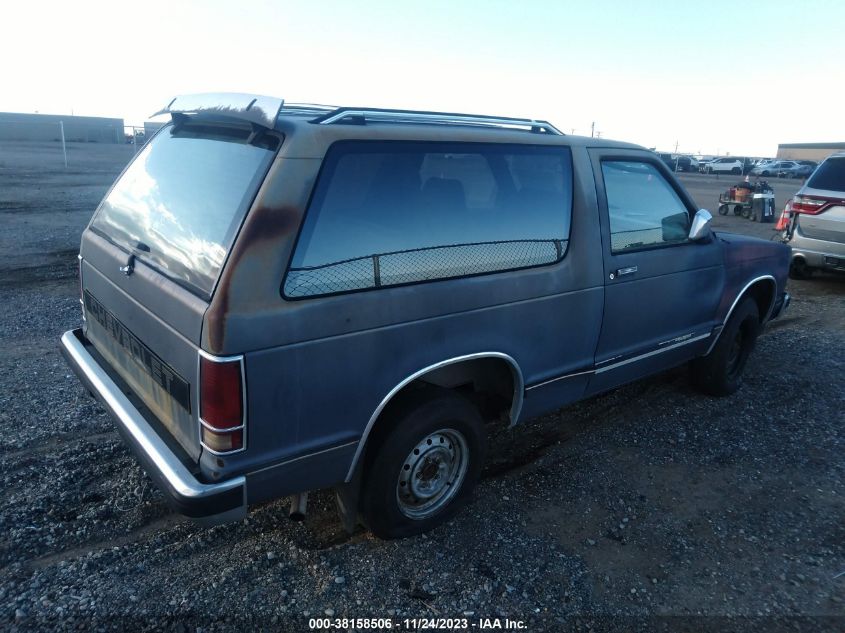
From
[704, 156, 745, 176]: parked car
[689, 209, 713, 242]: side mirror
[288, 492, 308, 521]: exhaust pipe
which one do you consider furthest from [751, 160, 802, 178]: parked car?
[288, 492, 308, 521]: exhaust pipe

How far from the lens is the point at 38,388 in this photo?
176 inches

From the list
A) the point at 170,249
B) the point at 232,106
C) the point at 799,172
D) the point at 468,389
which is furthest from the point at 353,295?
the point at 799,172

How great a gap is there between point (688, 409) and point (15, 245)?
394 inches

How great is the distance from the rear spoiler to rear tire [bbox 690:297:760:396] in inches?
156

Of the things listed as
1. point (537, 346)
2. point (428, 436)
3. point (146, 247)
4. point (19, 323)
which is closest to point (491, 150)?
point (537, 346)

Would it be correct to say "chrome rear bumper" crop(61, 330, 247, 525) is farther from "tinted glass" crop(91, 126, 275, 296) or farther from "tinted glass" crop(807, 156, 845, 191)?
"tinted glass" crop(807, 156, 845, 191)

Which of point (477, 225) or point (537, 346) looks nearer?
point (477, 225)

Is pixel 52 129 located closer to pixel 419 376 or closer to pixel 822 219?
pixel 822 219

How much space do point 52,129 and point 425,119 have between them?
55.5 m

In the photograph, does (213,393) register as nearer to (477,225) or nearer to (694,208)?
(477,225)

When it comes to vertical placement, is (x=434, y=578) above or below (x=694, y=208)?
below

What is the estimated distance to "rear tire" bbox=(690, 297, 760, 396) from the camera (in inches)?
190

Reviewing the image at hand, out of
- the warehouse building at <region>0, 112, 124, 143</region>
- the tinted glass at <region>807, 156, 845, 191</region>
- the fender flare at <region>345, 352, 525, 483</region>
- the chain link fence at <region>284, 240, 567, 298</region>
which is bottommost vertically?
the warehouse building at <region>0, 112, 124, 143</region>

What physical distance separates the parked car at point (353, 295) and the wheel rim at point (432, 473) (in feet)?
0.04
